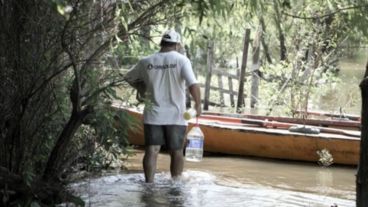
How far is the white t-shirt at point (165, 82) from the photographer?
294 inches

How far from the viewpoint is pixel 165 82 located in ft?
24.6

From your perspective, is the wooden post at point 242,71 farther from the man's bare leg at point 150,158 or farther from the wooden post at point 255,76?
the man's bare leg at point 150,158

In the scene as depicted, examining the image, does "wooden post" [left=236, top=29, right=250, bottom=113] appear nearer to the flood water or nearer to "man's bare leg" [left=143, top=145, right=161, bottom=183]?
the flood water

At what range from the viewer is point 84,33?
5379 mm

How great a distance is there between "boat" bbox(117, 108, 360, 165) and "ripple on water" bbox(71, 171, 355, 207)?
7.93ft

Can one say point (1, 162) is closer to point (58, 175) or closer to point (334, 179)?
point (58, 175)

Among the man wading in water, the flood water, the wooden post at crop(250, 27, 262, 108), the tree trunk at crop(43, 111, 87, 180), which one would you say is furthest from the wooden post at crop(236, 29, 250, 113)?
the tree trunk at crop(43, 111, 87, 180)

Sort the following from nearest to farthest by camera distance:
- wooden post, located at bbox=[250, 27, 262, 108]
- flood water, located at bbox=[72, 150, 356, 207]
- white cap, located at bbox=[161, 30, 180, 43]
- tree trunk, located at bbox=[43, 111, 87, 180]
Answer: tree trunk, located at bbox=[43, 111, 87, 180] → flood water, located at bbox=[72, 150, 356, 207] → white cap, located at bbox=[161, 30, 180, 43] → wooden post, located at bbox=[250, 27, 262, 108]

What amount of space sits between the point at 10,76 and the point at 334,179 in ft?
18.1

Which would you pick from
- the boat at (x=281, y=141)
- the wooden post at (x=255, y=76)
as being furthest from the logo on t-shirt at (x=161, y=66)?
the wooden post at (x=255, y=76)

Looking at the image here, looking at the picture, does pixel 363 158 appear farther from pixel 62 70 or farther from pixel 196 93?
pixel 196 93

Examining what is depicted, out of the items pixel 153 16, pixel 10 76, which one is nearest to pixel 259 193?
pixel 153 16

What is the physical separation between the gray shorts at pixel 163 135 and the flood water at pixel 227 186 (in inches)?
20.3

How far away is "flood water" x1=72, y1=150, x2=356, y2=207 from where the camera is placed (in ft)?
22.7
